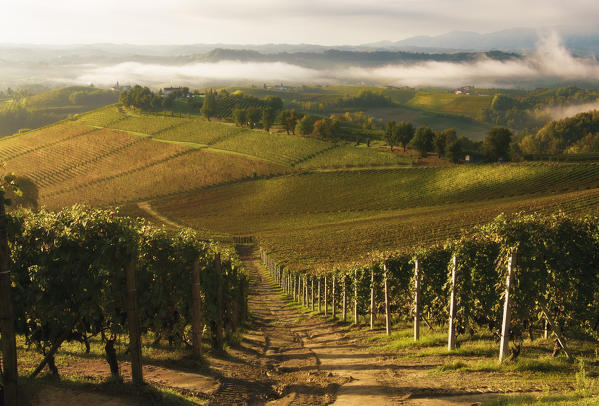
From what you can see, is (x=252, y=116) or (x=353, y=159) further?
(x=252, y=116)

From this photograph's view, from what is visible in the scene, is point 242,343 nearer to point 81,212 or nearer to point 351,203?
point 81,212

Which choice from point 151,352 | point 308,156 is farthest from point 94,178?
point 151,352

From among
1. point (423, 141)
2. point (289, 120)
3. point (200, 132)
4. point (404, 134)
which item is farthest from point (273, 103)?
point (423, 141)

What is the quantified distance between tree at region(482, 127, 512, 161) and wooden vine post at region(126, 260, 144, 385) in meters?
101

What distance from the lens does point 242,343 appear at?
51.1 feet

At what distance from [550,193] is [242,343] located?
225ft

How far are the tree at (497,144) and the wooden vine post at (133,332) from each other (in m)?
101

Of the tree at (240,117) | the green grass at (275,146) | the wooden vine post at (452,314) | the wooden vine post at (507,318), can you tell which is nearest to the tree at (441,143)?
the green grass at (275,146)

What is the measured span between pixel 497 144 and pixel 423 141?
52.0 feet

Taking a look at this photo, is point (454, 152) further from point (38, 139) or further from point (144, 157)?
point (38, 139)

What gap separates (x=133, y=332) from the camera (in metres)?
8.65

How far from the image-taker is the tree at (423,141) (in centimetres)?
10393

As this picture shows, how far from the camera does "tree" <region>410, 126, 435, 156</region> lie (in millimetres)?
103931

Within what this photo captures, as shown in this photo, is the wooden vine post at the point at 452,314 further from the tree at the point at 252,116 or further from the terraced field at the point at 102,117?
the terraced field at the point at 102,117
